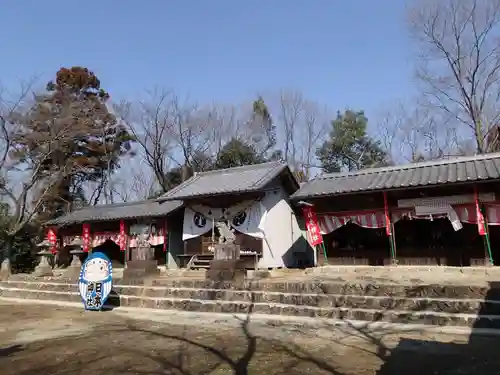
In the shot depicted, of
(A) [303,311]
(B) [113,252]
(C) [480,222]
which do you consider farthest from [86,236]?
(C) [480,222]

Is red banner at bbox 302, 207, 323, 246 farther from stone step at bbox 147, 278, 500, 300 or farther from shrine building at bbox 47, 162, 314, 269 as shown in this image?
stone step at bbox 147, 278, 500, 300

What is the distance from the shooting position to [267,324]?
944 cm

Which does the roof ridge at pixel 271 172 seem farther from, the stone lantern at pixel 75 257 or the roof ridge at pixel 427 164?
the stone lantern at pixel 75 257

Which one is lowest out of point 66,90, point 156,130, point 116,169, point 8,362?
point 8,362

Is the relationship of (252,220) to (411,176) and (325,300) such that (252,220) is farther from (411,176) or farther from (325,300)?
(325,300)

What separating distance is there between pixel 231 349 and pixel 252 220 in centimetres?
1178

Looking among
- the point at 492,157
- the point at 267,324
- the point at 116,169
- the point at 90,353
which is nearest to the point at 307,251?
the point at 492,157

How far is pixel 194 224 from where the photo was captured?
2034 cm

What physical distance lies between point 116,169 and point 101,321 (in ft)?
86.5

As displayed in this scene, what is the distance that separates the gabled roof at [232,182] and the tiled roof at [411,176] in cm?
216

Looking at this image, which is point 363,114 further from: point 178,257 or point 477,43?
point 178,257

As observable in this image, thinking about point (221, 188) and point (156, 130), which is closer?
point (221, 188)

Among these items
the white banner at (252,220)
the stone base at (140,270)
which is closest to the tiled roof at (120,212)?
the white banner at (252,220)

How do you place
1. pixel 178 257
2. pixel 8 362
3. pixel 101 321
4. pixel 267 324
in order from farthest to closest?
pixel 178 257
pixel 101 321
pixel 267 324
pixel 8 362
